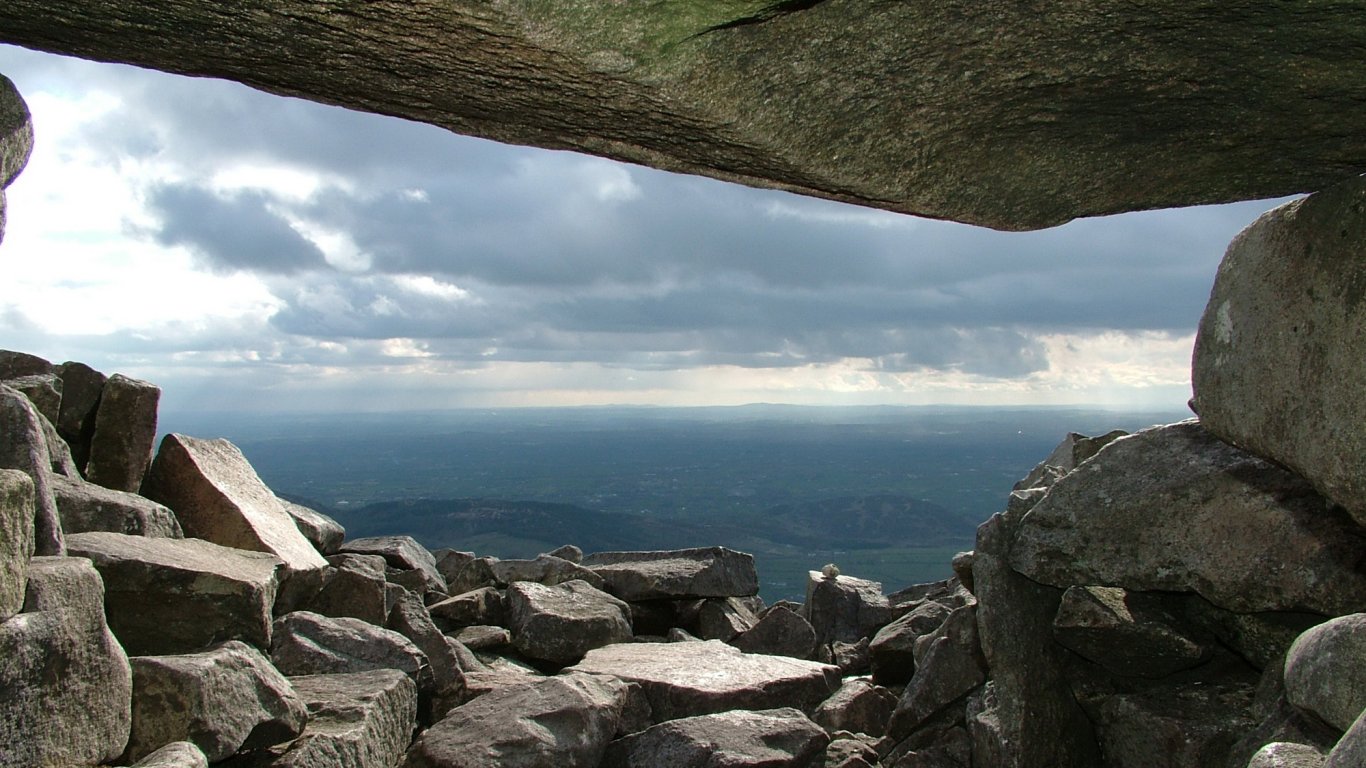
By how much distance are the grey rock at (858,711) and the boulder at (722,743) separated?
148 cm

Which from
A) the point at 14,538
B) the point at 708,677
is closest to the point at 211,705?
the point at 14,538

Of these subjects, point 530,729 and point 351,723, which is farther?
point 530,729

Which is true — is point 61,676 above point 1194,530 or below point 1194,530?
below

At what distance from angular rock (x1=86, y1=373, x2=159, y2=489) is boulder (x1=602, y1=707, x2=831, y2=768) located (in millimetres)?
5313

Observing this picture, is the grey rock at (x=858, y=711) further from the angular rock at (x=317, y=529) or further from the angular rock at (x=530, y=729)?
the angular rock at (x=317, y=529)

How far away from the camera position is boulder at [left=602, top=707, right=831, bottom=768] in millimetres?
8109

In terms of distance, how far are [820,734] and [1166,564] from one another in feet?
10.7

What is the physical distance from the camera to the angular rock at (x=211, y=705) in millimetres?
6309

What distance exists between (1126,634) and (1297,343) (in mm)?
2986

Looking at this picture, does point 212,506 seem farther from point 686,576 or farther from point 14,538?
point 686,576

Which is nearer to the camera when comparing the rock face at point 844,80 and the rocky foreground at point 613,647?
the rock face at point 844,80

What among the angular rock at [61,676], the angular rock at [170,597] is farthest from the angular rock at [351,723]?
the angular rock at [61,676]

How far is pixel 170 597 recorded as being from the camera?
7398mm

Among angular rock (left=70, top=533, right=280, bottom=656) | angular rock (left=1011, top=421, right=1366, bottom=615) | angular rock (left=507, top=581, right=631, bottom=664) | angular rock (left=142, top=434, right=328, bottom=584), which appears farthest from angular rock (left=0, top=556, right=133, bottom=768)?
angular rock (left=1011, top=421, right=1366, bottom=615)
